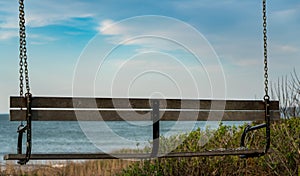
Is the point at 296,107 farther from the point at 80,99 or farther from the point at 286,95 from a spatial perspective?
the point at 80,99

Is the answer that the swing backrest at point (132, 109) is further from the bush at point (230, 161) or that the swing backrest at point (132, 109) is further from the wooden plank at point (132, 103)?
the bush at point (230, 161)

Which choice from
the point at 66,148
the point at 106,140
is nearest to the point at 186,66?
the point at 106,140

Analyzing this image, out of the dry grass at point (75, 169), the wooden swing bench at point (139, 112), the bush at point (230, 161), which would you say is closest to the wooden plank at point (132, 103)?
the wooden swing bench at point (139, 112)

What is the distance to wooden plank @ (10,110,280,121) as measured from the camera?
3.93 meters

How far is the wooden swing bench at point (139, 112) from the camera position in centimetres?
385

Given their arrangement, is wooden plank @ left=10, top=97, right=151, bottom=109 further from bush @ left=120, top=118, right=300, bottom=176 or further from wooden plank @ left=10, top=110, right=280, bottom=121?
bush @ left=120, top=118, right=300, bottom=176

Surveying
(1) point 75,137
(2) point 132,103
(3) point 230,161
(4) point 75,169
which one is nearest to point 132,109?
(2) point 132,103

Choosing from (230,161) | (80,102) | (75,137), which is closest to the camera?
(80,102)

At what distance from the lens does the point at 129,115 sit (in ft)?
13.4

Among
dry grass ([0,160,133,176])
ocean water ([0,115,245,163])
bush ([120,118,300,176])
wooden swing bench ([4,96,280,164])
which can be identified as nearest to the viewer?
wooden swing bench ([4,96,280,164])

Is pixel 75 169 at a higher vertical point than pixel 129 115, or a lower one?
lower

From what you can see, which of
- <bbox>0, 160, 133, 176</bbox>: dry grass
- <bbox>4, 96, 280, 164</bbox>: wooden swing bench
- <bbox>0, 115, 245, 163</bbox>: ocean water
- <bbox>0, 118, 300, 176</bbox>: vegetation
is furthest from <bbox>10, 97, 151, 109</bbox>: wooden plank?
<bbox>0, 115, 245, 163</bbox>: ocean water

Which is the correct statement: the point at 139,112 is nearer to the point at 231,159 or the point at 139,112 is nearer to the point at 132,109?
the point at 132,109

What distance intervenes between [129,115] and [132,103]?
0.09 m
